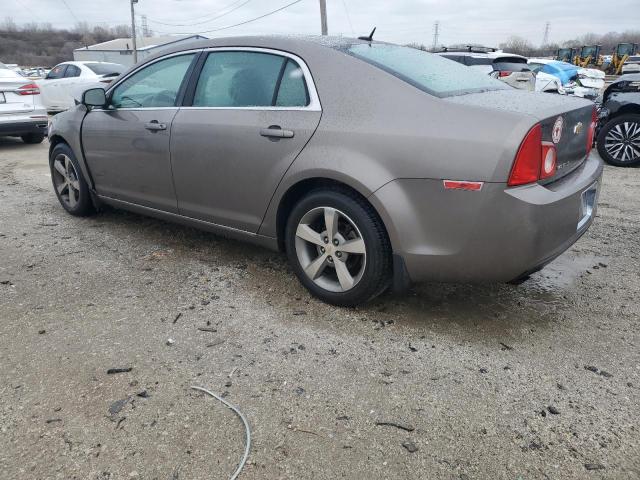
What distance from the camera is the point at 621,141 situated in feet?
23.9

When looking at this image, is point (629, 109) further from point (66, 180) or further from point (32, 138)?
point (32, 138)

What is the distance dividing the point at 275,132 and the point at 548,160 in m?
1.51

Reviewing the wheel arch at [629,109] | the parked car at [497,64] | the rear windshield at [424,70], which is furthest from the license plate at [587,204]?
the parked car at [497,64]

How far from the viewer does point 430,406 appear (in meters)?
2.22

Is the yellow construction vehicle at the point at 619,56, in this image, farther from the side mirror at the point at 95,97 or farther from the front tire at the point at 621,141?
the side mirror at the point at 95,97

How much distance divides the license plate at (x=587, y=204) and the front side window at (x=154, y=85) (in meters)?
2.75

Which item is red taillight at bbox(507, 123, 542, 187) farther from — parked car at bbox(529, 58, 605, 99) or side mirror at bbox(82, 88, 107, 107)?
parked car at bbox(529, 58, 605, 99)

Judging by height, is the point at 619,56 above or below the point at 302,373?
above

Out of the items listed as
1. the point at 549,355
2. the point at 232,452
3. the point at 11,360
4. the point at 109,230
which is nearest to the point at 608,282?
the point at 549,355

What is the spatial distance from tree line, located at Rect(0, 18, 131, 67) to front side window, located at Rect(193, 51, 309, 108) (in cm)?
7674

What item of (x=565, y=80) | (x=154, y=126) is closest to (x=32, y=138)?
(x=154, y=126)

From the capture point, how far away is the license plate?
9.24 feet

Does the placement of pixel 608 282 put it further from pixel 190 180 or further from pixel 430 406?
pixel 190 180

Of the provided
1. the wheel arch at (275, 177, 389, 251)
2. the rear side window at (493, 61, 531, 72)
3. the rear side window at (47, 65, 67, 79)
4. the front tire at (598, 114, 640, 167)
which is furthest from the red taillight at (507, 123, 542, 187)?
the rear side window at (47, 65, 67, 79)
